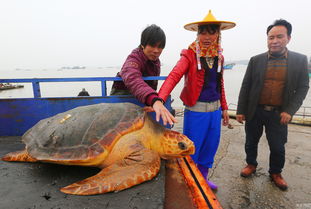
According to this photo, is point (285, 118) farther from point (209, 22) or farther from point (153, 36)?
point (153, 36)

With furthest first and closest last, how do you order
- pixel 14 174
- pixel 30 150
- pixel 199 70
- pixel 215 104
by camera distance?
1. pixel 215 104
2. pixel 199 70
3. pixel 30 150
4. pixel 14 174

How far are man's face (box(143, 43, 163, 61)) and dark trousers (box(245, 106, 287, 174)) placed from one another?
4.92 ft

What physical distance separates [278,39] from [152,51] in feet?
4.71

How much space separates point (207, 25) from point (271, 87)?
3.99 feet

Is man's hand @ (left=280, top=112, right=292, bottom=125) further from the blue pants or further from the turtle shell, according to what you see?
the turtle shell

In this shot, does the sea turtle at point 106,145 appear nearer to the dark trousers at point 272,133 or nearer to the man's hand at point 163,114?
the man's hand at point 163,114

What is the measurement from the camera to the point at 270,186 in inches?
95.0

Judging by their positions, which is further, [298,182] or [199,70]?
[298,182]

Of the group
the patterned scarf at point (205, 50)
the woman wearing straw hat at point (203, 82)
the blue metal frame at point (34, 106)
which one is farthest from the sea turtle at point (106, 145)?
the patterned scarf at point (205, 50)

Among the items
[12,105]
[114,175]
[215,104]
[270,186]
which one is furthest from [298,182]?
[12,105]

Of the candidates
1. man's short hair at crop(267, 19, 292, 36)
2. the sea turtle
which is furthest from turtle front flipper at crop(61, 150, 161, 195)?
man's short hair at crop(267, 19, 292, 36)

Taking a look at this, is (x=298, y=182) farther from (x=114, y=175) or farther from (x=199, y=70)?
(x=114, y=175)

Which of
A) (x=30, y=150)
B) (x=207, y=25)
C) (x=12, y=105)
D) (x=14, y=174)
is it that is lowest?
(x=14, y=174)

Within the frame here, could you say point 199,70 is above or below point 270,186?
above
